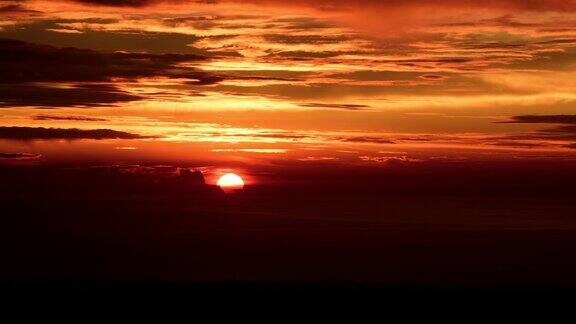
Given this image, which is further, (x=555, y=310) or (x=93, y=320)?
(x=555, y=310)

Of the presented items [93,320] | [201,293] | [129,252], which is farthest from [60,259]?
[93,320]

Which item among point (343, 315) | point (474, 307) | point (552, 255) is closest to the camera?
point (343, 315)

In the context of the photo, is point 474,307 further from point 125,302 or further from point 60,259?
point 60,259

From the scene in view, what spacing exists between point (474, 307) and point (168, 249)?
431 feet

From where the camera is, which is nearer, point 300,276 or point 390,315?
point 390,315

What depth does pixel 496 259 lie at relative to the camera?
134 metres

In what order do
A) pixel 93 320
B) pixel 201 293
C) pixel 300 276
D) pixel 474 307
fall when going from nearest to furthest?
pixel 93 320, pixel 474 307, pixel 201 293, pixel 300 276

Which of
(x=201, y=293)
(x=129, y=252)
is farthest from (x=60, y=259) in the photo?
(x=201, y=293)

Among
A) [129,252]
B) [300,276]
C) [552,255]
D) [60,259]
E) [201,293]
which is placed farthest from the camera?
[129,252]

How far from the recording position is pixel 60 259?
494 feet

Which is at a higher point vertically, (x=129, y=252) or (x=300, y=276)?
(x=129, y=252)

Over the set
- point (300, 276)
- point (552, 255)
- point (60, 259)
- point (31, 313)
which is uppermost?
point (60, 259)

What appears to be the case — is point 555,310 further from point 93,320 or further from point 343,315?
point 93,320

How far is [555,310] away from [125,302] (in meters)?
22.7
